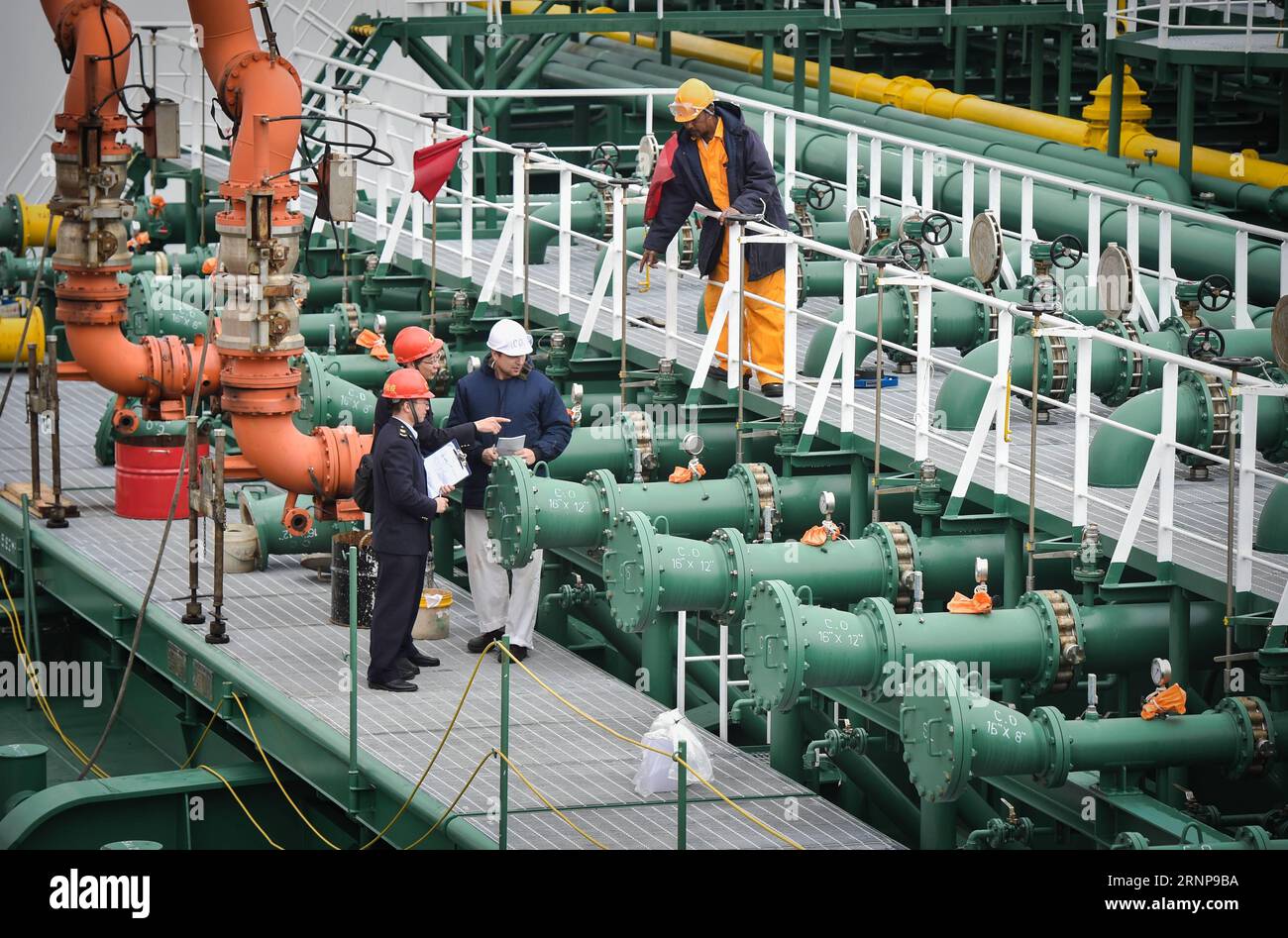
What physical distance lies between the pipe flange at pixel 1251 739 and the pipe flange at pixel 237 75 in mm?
6452

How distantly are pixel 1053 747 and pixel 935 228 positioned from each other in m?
6.83

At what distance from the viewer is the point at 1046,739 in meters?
9.62

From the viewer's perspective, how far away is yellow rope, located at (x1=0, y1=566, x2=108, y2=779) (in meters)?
14.8

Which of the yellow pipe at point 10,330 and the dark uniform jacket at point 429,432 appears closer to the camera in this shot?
the dark uniform jacket at point 429,432

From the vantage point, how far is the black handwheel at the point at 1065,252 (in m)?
14.1

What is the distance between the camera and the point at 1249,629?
10062 millimetres

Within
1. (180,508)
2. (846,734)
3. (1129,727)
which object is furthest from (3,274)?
(1129,727)

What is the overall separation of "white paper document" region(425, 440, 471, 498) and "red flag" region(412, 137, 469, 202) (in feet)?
11.2

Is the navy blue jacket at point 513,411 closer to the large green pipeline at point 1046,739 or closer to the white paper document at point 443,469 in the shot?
the white paper document at point 443,469

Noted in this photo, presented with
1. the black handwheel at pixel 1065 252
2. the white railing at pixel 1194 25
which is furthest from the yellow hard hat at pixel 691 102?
the white railing at pixel 1194 25

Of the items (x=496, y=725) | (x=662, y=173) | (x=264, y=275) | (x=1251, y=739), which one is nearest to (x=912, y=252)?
(x=662, y=173)

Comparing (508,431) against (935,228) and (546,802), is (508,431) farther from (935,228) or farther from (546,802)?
(935,228)
